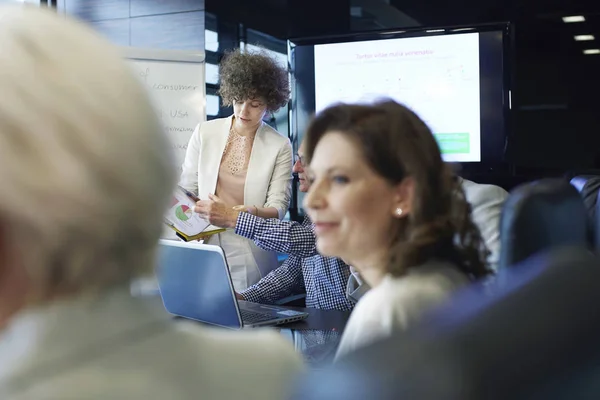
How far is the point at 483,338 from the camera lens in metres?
0.39

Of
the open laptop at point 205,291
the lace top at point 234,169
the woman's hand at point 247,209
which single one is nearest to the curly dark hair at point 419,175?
the open laptop at point 205,291

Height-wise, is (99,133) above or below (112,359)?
above

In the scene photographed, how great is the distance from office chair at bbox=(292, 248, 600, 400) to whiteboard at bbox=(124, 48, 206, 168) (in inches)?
178

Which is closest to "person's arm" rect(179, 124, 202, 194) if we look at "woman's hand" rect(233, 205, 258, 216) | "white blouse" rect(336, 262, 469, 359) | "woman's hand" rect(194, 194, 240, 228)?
"woman's hand" rect(233, 205, 258, 216)

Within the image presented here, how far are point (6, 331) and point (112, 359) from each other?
93 millimetres

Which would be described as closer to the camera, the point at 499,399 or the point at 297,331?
the point at 499,399

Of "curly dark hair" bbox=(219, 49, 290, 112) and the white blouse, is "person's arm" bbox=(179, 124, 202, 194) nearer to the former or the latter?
"curly dark hair" bbox=(219, 49, 290, 112)

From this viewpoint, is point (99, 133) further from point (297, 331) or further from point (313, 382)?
point (297, 331)

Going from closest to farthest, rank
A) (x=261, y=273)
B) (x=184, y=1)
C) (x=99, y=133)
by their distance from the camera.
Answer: (x=99, y=133) < (x=261, y=273) < (x=184, y=1)

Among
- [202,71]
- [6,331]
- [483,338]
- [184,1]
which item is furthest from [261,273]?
[483,338]

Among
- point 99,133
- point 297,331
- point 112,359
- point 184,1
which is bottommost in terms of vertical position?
point 297,331

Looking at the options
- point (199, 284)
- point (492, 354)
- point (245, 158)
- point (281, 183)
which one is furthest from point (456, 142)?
point (492, 354)

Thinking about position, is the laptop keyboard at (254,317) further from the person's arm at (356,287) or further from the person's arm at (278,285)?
the person's arm at (278,285)

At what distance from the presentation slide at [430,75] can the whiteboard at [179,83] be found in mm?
931
